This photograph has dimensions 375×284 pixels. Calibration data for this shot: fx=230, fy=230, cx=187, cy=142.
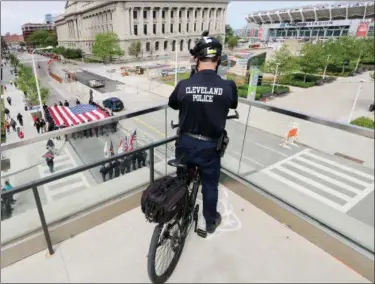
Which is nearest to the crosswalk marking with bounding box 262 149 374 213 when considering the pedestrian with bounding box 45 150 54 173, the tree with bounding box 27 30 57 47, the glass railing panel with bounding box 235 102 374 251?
the glass railing panel with bounding box 235 102 374 251

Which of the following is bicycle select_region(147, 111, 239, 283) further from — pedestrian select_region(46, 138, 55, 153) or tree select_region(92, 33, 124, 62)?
tree select_region(92, 33, 124, 62)

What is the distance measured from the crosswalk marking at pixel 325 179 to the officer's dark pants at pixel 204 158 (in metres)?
0.67

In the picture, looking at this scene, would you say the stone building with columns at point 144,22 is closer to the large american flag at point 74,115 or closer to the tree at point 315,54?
the large american flag at point 74,115

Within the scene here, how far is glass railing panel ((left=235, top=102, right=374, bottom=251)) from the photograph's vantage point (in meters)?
1.94

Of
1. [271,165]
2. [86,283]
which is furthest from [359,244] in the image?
[86,283]

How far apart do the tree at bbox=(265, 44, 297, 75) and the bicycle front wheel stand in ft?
58.9

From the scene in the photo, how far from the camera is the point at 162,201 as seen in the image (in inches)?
63.7

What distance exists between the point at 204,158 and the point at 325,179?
1.31 metres

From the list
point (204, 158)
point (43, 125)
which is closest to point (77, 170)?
point (204, 158)

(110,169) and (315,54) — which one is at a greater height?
(315,54)

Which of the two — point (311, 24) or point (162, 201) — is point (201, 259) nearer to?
point (162, 201)

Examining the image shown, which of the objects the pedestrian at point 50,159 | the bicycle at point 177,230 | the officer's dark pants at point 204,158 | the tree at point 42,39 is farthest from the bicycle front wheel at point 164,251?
the tree at point 42,39

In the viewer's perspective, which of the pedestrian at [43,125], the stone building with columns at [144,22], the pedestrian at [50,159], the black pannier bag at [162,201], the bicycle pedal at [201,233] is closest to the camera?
the black pannier bag at [162,201]

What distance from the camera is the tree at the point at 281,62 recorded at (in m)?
17.9
